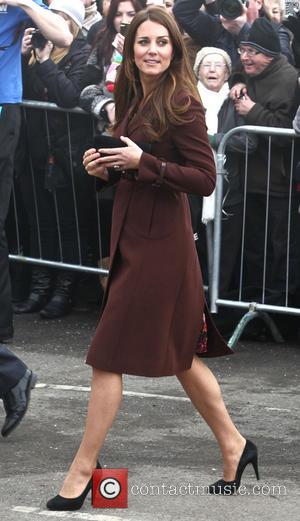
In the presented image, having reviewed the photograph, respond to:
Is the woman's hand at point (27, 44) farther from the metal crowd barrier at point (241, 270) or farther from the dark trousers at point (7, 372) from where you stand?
the dark trousers at point (7, 372)

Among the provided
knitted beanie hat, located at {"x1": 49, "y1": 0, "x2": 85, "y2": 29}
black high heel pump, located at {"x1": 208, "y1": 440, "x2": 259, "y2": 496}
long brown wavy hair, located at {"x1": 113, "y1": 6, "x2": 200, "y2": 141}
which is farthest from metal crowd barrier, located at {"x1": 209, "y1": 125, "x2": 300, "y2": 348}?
long brown wavy hair, located at {"x1": 113, "y1": 6, "x2": 200, "y2": 141}

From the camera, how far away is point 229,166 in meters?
8.39

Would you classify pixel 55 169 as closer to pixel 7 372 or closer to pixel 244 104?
pixel 244 104

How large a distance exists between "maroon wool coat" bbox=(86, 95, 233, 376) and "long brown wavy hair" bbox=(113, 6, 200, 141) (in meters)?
0.05

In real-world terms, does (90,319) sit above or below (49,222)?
below

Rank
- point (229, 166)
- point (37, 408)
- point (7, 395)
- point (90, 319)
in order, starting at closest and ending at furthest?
point (7, 395) < point (37, 408) < point (229, 166) < point (90, 319)

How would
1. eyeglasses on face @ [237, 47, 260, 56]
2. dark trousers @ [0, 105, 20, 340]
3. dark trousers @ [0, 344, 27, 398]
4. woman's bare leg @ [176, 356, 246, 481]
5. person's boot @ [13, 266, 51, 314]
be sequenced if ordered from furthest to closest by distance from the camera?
person's boot @ [13, 266, 51, 314] < eyeglasses on face @ [237, 47, 260, 56] < dark trousers @ [0, 105, 20, 340] < dark trousers @ [0, 344, 27, 398] < woman's bare leg @ [176, 356, 246, 481]

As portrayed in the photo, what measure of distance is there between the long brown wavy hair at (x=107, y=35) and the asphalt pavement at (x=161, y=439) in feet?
6.45

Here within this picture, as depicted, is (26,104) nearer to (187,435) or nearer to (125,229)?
(187,435)

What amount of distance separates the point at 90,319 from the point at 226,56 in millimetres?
2017

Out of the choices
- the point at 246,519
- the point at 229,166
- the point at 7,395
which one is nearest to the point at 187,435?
the point at 7,395

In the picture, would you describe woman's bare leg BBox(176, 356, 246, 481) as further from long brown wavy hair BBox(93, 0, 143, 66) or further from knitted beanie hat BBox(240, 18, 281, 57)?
long brown wavy hair BBox(93, 0, 143, 66)

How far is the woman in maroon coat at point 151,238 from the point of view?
197 inches

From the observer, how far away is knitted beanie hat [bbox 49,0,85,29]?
9148 mm
